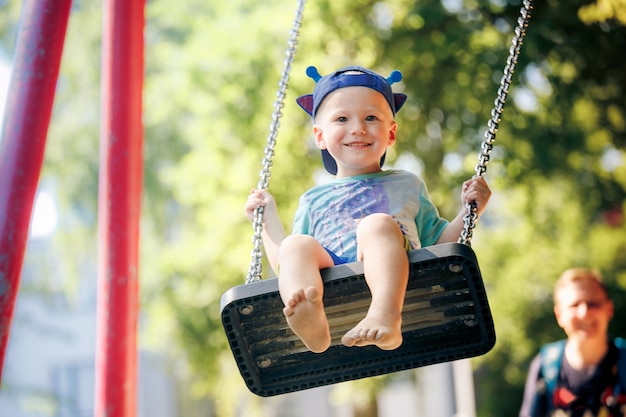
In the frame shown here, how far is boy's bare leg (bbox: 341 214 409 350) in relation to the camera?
1.89 metres

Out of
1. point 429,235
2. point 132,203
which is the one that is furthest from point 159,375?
point 429,235

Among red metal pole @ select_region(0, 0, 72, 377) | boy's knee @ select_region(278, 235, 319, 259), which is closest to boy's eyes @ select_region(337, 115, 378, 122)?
boy's knee @ select_region(278, 235, 319, 259)

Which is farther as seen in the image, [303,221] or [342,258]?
[303,221]

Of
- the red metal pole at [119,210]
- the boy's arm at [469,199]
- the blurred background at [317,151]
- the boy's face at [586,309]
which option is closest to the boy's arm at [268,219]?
the boy's arm at [469,199]

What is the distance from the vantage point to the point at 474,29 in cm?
601

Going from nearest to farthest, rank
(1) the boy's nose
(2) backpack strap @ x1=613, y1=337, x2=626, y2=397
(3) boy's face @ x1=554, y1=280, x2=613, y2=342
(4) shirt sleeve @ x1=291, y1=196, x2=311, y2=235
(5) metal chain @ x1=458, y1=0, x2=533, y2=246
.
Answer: (5) metal chain @ x1=458, y1=0, x2=533, y2=246 < (1) the boy's nose < (4) shirt sleeve @ x1=291, y1=196, x2=311, y2=235 < (2) backpack strap @ x1=613, y1=337, x2=626, y2=397 < (3) boy's face @ x1=554, y1=280, x2=613, y2=342

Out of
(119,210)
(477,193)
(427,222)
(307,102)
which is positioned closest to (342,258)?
(427,222)

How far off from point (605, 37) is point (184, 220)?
5483 millimetres

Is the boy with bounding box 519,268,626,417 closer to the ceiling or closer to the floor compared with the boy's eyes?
closer to the floor

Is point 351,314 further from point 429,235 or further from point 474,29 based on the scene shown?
point 474,29

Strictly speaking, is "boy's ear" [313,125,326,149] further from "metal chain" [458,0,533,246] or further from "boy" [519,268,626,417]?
"boy" [519,268,626,417]

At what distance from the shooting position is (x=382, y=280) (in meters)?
1.96

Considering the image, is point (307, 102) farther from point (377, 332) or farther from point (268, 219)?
point (377, 332)

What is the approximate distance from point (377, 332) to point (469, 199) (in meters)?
0.56
